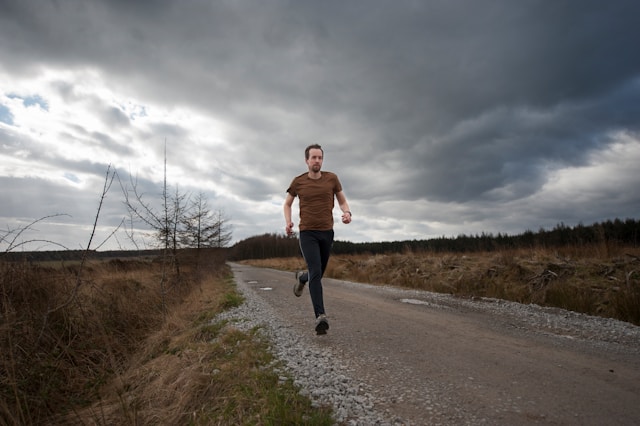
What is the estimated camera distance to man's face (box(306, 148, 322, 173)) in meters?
4.91

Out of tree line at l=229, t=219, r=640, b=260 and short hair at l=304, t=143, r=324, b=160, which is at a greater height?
short hair at l=304, t=143, r=324, b=160

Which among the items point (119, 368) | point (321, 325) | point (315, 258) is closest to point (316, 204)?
point (315, 258)

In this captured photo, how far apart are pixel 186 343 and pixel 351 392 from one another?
10.2 feet

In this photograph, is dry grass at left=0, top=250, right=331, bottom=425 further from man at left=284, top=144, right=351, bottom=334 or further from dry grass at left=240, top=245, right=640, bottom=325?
dry grass at left=240, top=245, right=640, bottom=325

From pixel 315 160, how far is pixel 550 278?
7.49m

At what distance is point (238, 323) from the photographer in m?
6.03

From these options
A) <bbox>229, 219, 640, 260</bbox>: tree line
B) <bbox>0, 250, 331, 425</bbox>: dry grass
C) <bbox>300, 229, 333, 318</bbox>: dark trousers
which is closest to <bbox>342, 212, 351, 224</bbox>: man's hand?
<bbox>300, 229, 333, 318</bbox>: dark trousers

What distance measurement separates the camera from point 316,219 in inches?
190

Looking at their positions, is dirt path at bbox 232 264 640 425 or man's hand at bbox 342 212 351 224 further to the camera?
man's hand at bbox 342 212 351 224

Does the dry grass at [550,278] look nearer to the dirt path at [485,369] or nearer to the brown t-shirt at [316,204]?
the dirt path at [485,369]

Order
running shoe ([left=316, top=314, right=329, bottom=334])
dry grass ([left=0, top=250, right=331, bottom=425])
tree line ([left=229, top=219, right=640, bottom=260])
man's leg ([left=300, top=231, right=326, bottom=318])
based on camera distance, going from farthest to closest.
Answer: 1. tree line ([left=229, top=219, right=640, bottom=260])
2. man's leg ([left=300, top=231, right=326, bottom=318])
3. running shoe ([left=316, top=314, right=329, bottom=334])
4. dry grass ([left=0, top=250, right=331, bottom=425])

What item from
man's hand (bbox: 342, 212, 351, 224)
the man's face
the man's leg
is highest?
the man's face

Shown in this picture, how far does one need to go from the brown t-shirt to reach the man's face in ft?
0.57

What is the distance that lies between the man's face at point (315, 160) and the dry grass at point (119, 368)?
96.1 inches
